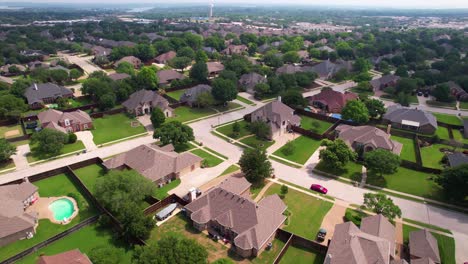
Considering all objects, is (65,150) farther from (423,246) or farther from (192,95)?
(423,246)

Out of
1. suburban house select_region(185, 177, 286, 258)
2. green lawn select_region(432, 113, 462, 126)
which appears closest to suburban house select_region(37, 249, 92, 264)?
suburban house select_region(185, 177, 286, 258)

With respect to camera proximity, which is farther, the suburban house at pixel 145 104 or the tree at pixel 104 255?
the suburban house at pixel 145 104

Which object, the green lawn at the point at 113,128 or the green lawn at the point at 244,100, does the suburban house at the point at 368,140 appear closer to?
the green lawn at the point at 244,100

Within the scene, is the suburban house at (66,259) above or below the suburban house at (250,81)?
below

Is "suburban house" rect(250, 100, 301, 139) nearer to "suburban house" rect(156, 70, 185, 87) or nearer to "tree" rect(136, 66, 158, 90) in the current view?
"tree" rect(136, 66, 158, 90)

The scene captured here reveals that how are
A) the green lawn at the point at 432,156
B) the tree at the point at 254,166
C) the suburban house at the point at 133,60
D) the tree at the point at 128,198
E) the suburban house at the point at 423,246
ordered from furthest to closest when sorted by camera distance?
the suburban house at the point at 133,60, the green lawn at the point at 432,156, the tree at the point at 254,166, the tree at the point at 128,198, the suburban house at the point at 423,246

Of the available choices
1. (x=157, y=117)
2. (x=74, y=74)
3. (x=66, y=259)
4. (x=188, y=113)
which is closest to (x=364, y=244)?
(x=66, y=259)

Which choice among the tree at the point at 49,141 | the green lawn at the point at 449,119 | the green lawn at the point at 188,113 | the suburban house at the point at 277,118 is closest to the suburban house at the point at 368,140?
the suburban house at the point at 277,118
